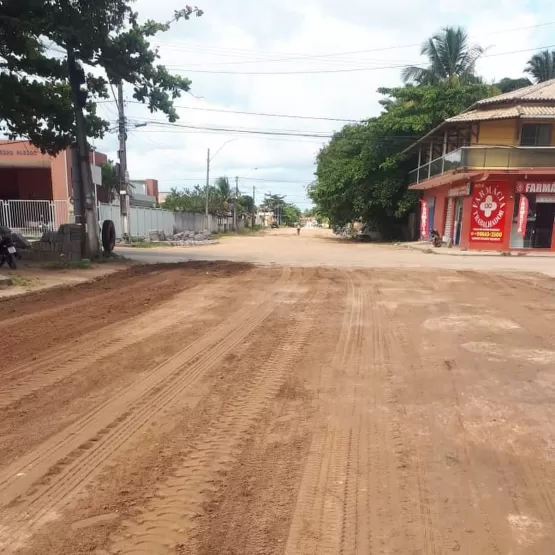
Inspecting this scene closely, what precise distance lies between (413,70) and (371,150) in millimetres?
7617

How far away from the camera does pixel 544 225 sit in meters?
24.2

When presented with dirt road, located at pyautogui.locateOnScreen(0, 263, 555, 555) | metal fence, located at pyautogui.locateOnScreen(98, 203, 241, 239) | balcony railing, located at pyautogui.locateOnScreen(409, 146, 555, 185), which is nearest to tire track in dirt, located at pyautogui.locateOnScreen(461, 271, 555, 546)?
dirt road, located at pyautogui.locateOnScreen(0, 263, 555, 555)

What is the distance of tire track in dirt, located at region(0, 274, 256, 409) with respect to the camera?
469cm

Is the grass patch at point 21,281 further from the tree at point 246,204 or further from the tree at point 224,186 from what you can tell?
the tree at point 246,204

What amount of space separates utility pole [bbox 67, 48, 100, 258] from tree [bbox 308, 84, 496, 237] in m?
20.0

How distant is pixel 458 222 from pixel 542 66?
2465 cm

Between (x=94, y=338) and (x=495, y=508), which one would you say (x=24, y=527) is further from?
(x=94, y=338)

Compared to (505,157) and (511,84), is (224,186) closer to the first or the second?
(511,84)

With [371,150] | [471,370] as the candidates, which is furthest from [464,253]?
[471,370]

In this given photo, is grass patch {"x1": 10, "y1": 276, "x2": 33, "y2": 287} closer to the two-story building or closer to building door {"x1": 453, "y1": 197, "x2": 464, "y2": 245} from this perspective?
the two-story building

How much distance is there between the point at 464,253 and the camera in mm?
22719

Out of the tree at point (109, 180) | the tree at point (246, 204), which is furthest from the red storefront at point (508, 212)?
the tree at point (246, 204)

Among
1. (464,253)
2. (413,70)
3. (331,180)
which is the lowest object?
(464,253)

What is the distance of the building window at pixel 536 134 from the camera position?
80.2 ft
